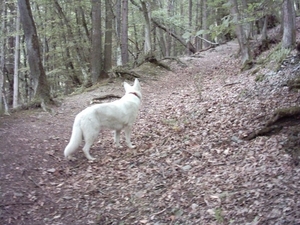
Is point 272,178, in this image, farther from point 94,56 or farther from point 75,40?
point 75,40

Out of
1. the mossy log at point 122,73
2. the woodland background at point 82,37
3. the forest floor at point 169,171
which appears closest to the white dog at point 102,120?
the forest floor at point 169,171

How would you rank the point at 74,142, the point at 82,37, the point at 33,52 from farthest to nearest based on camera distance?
the point at 82,37
the point at 33,52
the point at 74,142

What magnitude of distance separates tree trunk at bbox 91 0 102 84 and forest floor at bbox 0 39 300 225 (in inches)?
262

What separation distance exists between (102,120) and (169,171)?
74.3 inches

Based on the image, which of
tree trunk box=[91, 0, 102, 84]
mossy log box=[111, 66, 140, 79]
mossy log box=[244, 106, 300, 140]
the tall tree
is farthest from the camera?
mossy log box=[111, 66, 140, 79]

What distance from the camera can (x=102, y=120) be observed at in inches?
255

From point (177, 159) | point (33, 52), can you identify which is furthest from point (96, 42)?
point (177, 159)

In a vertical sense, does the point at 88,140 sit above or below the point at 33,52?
below

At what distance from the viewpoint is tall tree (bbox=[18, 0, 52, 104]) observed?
31.9 ft

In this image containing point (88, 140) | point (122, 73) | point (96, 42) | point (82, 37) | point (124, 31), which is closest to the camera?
point (88, 140)

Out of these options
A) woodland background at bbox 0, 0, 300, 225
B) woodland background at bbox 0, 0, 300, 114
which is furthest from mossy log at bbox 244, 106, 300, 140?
woodland background at bbox 0, 0, 300, 114

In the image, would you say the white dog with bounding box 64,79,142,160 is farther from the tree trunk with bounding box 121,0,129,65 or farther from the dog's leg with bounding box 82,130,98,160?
the tree trunk with bounding box 121,0,129,65

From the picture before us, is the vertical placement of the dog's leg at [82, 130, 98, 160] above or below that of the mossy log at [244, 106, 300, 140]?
below

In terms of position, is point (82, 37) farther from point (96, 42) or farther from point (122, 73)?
point (122, 73)
